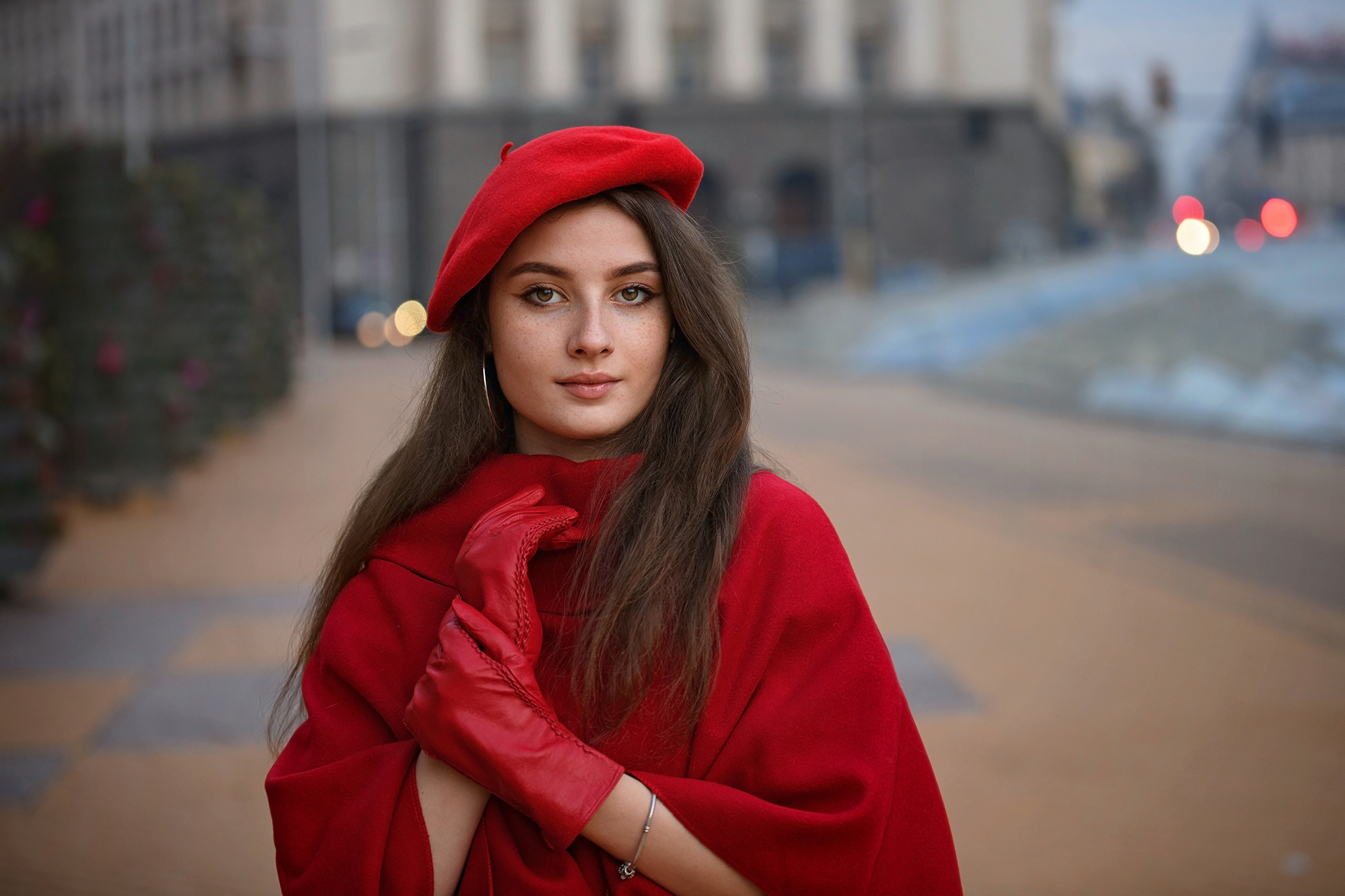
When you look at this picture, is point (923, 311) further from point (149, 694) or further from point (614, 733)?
point (614, 733)

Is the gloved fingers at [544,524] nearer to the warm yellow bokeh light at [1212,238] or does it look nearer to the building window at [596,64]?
the warm yellow bokeh light at [1212,238]

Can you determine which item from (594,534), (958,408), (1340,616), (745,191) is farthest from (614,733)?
(745,191)

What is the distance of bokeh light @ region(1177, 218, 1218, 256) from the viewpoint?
2481 cm

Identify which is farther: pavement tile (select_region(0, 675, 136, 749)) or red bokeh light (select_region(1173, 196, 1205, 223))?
red bokeh light (select_region(1173, 196, 1205, 223))

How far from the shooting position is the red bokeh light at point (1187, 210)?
28.2m

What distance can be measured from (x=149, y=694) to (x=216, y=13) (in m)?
44.7

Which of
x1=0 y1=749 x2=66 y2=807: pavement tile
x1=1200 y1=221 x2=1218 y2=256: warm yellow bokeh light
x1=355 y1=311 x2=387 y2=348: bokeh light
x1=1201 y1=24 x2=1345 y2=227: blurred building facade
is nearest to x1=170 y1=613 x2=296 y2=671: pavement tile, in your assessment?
x1=0 y1=749 x2=66 y2=807: pavement tile

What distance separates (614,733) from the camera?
173cm

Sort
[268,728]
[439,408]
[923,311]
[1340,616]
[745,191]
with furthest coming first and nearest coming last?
1. [745,191]
2. [923,311]
3. [1340,616]
4. [268,728]
5. [439,408]

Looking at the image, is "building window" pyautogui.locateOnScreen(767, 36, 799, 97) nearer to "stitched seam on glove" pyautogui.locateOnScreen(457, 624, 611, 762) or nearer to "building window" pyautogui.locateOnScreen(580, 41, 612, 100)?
"building window" pyautogui.locateOnScreen(580, 41, 612, 100)

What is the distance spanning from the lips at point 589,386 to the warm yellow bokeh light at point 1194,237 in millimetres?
24751

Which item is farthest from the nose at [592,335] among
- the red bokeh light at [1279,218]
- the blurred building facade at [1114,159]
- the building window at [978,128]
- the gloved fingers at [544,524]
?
the blurred building facade at [1114,159]

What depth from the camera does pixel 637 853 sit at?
5.49 ft

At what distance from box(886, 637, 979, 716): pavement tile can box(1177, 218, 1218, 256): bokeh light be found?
20660mm
